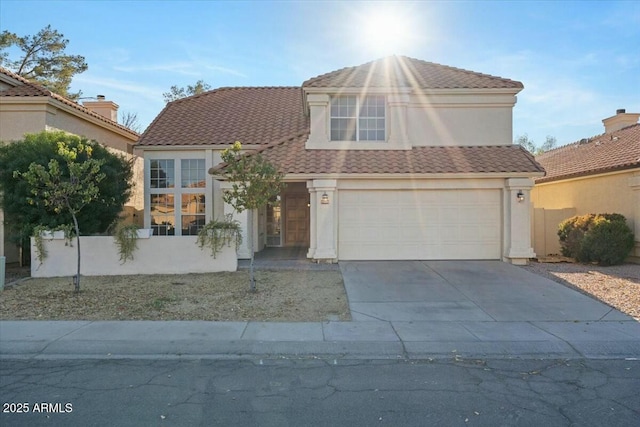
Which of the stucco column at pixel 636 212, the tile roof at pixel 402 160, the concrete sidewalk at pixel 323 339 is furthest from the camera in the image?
the stucco column at pixel 636 212

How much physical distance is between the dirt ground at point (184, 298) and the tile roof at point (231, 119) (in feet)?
21.4

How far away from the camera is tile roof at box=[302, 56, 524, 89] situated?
1414 cm

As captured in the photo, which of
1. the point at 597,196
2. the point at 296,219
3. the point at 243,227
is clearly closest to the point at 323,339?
the point at 243,227

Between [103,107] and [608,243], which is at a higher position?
[103,107]

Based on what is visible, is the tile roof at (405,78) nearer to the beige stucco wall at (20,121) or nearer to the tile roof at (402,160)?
the tile roof at (402,160)

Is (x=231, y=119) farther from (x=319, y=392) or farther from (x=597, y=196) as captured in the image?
(x=319, y=392)

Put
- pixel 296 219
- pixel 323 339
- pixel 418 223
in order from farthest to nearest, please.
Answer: pixel 296 219, pixel 418 223, pixel 323 339

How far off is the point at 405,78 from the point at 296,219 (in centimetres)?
728

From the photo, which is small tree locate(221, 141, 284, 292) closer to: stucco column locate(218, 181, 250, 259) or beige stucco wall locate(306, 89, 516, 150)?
stucco column locate(218, 181, 250, 259)

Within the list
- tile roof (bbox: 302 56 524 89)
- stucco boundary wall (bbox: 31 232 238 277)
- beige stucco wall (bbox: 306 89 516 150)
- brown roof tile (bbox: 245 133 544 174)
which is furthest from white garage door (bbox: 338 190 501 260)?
stucco boundary wall (bbox: 31 232 238 277)

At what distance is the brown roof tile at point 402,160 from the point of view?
13.0m

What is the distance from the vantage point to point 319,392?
4.65m

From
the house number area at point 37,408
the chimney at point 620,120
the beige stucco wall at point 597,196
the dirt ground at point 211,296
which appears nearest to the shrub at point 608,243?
the beige stucco wall at point 597,196

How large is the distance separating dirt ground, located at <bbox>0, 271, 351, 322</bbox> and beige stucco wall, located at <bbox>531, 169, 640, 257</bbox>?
1023cm
